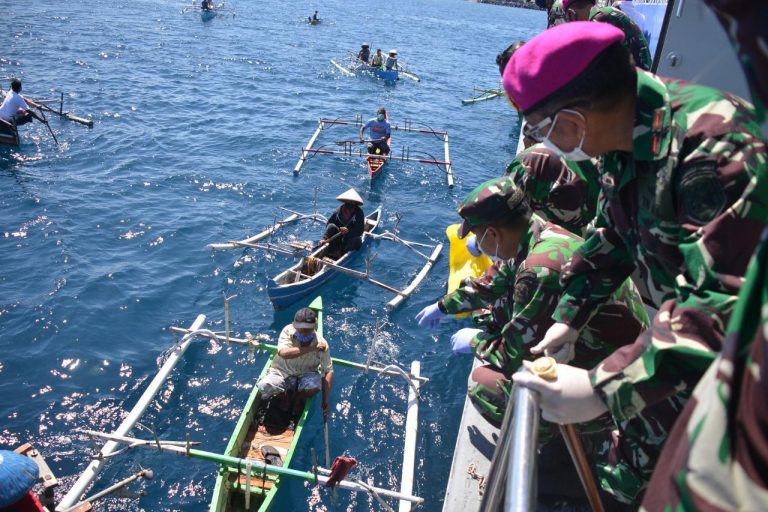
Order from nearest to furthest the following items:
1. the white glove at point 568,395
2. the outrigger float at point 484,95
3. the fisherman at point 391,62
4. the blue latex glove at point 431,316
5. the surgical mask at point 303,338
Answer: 1. the white glove at point 568,395
2. the blue latex glove at point 431,316
3. the surgical mask at point 303,338
4. the outrigger float at point 484,95
5. the fisherman at point 391,62

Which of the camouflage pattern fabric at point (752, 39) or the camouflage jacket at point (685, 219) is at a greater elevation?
the camouflage pattern fabric at point (752, 39)

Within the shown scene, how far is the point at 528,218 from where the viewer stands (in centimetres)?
471

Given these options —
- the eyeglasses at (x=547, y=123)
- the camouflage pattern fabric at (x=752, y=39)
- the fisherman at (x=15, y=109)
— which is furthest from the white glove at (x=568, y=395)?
the fisherman at (x=15, y=109)

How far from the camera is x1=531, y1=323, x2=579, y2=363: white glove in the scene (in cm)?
324

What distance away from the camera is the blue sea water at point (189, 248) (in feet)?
28.3

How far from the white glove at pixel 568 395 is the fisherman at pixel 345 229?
35.2 ft

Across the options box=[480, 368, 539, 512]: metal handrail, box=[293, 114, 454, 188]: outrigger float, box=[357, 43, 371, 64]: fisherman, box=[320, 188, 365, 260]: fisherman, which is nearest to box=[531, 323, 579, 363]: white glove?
box=[480, 368, 539, 512]: metal handrail

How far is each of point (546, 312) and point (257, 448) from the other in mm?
5061

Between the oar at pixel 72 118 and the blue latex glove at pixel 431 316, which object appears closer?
the blue latex glove at pixel 431 316

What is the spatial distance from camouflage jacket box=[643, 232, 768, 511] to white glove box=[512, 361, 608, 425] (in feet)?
3.24

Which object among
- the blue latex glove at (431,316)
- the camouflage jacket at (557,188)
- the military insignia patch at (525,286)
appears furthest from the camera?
the blue latex glove at (431,316)

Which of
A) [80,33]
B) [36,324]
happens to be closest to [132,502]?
[36,324]

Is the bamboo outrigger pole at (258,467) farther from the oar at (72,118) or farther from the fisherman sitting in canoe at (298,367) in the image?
the oar at (72,118)

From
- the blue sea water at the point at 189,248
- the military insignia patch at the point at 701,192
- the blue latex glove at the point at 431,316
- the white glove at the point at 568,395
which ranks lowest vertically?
the blue sea water at the point at 189,248
